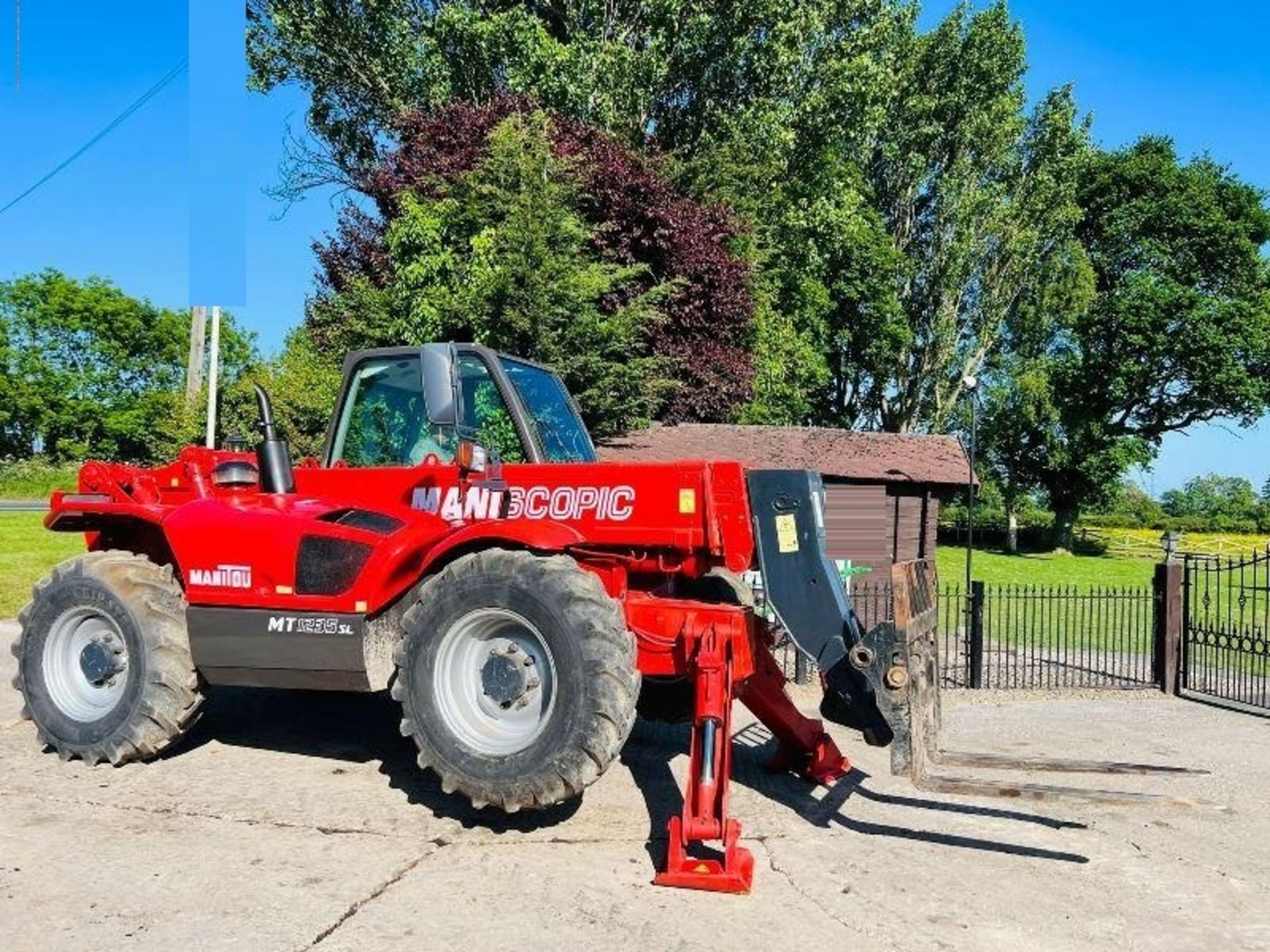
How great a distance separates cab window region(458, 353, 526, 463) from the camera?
6141 millimetres

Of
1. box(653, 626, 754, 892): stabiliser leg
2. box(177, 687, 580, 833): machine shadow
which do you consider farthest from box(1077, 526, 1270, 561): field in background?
box(653, 626, 754, 892): stabiliser leg

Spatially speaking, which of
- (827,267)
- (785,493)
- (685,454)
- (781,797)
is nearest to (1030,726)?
(781,797)

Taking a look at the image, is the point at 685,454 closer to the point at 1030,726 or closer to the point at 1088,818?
the point at 1030,726

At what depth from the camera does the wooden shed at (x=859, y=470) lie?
20062mm

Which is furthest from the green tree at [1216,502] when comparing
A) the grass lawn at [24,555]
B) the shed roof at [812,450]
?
the grass lawn at [24,555]

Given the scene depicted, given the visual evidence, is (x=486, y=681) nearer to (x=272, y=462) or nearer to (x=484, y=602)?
(x=484, y=602)

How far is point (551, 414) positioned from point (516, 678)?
1.93m

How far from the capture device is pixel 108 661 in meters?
6.32

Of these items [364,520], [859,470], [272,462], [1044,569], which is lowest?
[1044,569]

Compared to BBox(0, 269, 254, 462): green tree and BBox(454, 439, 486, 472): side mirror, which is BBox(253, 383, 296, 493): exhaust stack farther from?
BBox(0, 269, 254, 462): green tree

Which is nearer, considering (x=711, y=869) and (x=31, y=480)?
(x=711, y=869)

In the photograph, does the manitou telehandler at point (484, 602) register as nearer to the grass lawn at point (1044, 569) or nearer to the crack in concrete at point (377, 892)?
the crack in concrete at point (377, 892)

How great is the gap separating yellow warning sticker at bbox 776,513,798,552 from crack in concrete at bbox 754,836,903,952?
1.53 m

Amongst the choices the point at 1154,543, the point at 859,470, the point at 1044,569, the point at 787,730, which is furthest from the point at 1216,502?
the point at 787,730
